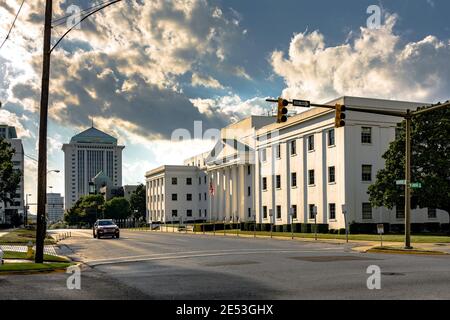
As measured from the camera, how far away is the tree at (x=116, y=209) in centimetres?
14862

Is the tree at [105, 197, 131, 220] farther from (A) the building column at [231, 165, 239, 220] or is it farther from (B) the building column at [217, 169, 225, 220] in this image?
(A) the building column at [231, 165, 239, 220]

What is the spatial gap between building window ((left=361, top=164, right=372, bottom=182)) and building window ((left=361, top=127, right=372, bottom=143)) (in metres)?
2.43

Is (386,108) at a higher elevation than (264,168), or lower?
higher

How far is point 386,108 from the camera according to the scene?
5450 cm

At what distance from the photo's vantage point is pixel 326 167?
189 ft

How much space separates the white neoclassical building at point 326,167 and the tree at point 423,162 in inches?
248

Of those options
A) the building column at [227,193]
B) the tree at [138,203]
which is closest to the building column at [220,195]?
the building column at [227,193]

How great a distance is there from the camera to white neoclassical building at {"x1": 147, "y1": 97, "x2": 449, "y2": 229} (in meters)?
54.0

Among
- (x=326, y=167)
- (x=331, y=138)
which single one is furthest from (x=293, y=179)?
(x=331, y=138)

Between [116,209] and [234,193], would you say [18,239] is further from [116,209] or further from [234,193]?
[116,209]

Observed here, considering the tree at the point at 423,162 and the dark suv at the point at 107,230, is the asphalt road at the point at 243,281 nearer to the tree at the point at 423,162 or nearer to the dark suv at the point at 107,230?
the tree at the point at 423,162

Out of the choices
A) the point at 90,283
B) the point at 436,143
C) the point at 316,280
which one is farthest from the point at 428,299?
the point at 436,143
